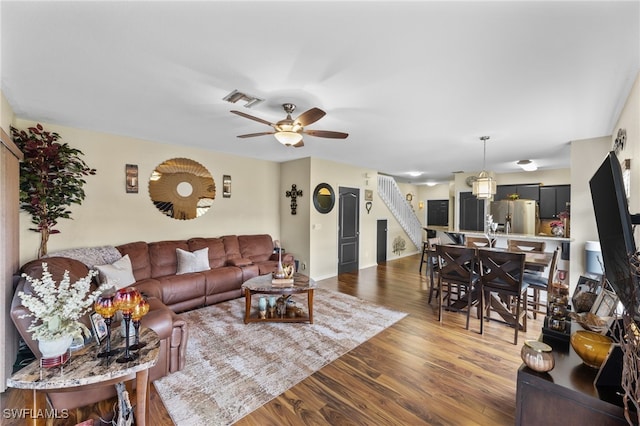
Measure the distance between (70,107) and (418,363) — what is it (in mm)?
Answer: 4475

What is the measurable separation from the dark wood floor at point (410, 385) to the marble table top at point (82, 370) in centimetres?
68

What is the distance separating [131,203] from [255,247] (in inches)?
85.1

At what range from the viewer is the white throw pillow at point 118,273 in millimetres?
3035

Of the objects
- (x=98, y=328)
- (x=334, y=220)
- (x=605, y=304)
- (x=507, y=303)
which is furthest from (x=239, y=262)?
(x=605, y=304)

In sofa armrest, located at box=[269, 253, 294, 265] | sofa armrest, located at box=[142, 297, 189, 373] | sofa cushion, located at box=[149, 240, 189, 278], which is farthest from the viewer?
sofa armrest, located at box=[269, 253, 294, 265]

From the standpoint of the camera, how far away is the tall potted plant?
2986mm

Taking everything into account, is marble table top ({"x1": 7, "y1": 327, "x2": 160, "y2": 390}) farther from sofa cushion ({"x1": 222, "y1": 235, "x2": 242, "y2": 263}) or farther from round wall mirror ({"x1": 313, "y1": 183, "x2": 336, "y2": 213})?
round wall mirror ({"x1": 313, "y1": 183, "x2": 336, "y2": 213})

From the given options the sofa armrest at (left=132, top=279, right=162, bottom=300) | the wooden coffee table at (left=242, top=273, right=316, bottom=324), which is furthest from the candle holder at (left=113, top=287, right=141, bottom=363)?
the sofa armrest at (left=132, top=279, right=162, bottom=300)

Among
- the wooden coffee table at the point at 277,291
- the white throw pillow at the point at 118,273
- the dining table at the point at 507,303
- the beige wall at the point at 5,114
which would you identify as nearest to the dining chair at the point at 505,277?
the dining table at the point at 507,303

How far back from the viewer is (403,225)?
27.3 feet

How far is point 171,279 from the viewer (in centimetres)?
363

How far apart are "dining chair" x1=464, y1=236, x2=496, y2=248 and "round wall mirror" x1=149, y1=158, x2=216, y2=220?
478 centimetres

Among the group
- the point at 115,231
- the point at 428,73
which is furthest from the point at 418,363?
the point at 115,231

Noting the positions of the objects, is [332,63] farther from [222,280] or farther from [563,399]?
[222,280]
